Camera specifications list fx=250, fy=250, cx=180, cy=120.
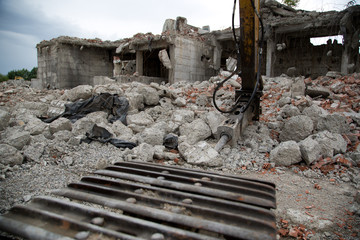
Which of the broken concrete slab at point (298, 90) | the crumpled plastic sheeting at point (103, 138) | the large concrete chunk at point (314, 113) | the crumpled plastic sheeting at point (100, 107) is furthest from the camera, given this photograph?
the broken concrete slab at point (298, 90)

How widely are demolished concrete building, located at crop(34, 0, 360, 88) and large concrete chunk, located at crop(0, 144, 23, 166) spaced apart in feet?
26.6

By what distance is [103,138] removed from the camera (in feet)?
14.4

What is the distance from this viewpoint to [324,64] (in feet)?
44.4

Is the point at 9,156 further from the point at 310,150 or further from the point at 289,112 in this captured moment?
the point at 289,112

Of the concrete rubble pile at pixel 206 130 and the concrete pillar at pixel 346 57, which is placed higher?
the concrete pillar at pixel 346 57

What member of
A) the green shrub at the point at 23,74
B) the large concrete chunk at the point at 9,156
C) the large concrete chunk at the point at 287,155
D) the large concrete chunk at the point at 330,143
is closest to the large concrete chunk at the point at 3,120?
the large concrete chunk at the point at 9,156

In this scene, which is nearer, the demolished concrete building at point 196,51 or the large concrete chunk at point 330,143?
the large concrete chunk at point 330,143

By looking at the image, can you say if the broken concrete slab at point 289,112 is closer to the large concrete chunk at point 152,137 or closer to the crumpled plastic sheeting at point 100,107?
the large concrete chunk at point 152,137

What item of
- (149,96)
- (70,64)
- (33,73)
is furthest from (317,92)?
(33,73)

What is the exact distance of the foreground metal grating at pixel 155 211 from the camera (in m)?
1.00

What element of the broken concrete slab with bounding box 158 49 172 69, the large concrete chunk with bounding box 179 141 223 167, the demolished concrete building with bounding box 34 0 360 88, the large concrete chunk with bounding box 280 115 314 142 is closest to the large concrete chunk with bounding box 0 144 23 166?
the large concrete chunk with bounding box 179 141 223 167

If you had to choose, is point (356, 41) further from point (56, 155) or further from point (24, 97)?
point (24, 97)

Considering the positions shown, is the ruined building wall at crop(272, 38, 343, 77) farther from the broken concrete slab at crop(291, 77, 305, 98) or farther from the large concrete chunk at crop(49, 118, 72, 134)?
the large concrete chunk at crop(49, 118, 72, 134)

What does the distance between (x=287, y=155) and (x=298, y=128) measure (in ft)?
2.80
